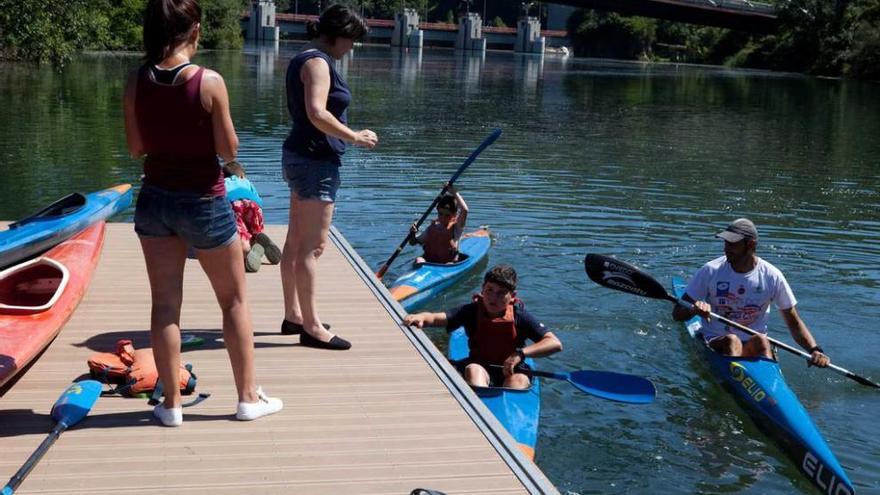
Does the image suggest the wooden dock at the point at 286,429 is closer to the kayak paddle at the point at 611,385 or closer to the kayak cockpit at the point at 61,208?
the kayak paddle at the point at 611,385

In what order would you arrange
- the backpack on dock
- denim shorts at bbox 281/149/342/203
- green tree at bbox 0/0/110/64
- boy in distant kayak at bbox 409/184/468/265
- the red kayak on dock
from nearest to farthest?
the backpack on dock < the red kayak on dock < denim shorts at bbox 281/149/342/203 < boy in distant kayak at bbox 409/184/468/265 < green tree at bbox 0/0/110/64

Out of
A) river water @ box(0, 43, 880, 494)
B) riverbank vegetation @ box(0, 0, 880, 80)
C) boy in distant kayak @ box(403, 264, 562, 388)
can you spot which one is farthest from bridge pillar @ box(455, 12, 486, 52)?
boy in distant kayak @ box(403, 264, 562, 388)

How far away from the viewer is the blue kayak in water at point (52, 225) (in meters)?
7.06

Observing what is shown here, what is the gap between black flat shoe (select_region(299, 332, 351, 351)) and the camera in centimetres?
560

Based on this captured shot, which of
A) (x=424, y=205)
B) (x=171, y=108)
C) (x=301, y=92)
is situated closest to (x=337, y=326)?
(x=301, y=92)

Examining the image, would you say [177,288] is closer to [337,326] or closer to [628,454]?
[337,326]

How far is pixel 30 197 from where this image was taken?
1307cm

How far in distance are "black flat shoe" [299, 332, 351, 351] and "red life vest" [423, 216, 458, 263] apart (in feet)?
13.1

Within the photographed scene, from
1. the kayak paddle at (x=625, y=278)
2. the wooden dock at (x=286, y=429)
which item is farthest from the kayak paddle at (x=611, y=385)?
the kayak paddle at (x=625, y=278)

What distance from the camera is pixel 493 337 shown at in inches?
238

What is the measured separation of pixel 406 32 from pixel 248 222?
11587 cm

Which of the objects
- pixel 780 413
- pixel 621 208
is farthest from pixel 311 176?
pixel 621 208

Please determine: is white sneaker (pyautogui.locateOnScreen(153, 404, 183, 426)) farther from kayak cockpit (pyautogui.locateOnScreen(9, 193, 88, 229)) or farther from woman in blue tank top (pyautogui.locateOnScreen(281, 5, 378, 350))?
kayak cockpit (pyautogui.locateOnScreen(9, 193, 88, 229))

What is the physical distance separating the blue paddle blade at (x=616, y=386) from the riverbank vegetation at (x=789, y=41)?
171 ft
